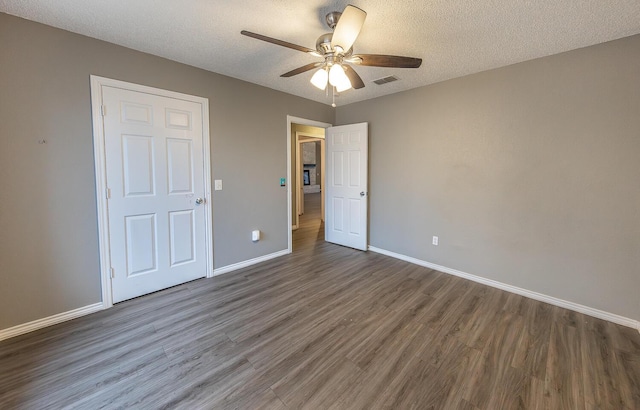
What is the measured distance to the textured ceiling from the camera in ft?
6.15

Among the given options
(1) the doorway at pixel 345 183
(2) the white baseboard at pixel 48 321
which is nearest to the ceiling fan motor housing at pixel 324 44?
(1) the doorway at pixel 345 183

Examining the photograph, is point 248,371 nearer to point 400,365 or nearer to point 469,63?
point 400,365

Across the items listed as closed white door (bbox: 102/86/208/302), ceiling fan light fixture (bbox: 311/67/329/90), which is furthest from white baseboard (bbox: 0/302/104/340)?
ceiling fan light fixture (bbox: 311/67/329/90)

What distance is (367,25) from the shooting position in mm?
2119

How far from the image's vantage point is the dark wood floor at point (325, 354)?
1570 millimetres

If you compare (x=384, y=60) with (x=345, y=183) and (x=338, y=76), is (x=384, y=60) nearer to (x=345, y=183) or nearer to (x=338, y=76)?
(x=338, y=76)

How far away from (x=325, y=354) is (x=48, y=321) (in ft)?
7.97

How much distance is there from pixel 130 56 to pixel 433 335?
382 cm

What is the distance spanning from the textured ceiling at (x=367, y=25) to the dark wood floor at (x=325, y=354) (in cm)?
252

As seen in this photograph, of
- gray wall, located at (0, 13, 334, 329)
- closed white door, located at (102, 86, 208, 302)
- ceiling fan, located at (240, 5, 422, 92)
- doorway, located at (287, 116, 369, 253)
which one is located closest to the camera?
ceiling fan, located at (240, 5, 422, 92)

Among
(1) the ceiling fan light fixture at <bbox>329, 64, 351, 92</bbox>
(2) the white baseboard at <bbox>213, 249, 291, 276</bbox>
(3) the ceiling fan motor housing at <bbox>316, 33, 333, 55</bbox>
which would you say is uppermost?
(3) the ceiling fan motor housing at <bbox>316, 33, 333, 55</bbox>

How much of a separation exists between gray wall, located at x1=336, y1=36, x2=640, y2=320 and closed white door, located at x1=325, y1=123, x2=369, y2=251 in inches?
22.0

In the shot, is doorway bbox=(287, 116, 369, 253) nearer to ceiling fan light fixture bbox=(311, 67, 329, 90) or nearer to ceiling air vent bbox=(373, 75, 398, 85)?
ceiling air vent bbox=(373, 75, 398, 85)

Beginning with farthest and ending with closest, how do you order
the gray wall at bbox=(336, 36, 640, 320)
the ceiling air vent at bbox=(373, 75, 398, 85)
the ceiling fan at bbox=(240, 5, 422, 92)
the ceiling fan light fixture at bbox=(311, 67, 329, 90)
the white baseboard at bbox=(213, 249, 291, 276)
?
the white baseboard at bbox=(213, 249, 291, 276) → the ceiling air vent at bbox=(373, 75, 398, 85) → the gray wall at bbox=(336, 36, 640, 320) → the ceiling fan light fixture at bbox=(311, 67, 329, 90) → the ceiling fan at bbox=(240, 5, 422, 92)
